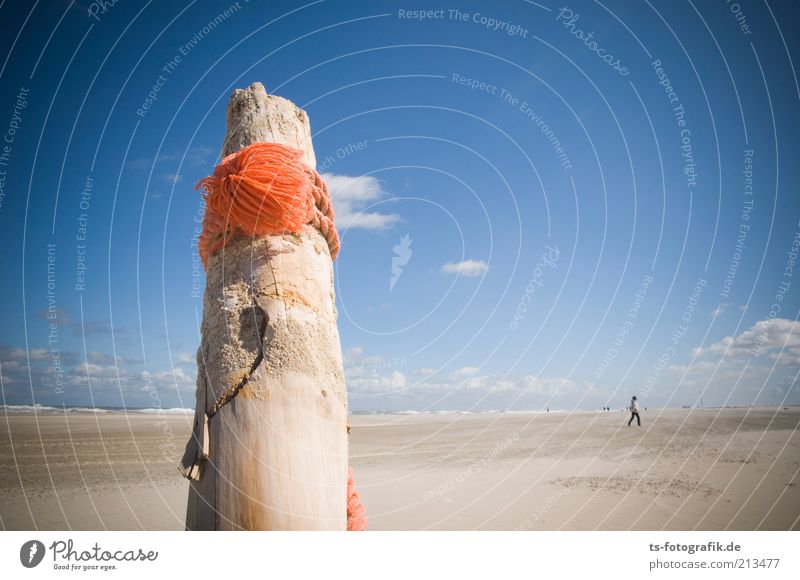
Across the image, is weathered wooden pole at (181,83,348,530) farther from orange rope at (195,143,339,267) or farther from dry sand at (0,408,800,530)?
dry sand at (0,408,800,530)

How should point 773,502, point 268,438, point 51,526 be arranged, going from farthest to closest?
point 773,502
point 51,526
point 268,438

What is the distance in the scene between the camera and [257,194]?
2180 millimetres

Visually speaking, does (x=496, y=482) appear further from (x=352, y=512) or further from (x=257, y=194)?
(x=257, y=194)

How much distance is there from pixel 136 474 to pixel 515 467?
9230 mm

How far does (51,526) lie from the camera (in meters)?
7.49

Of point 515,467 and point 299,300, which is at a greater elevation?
point 299,300
